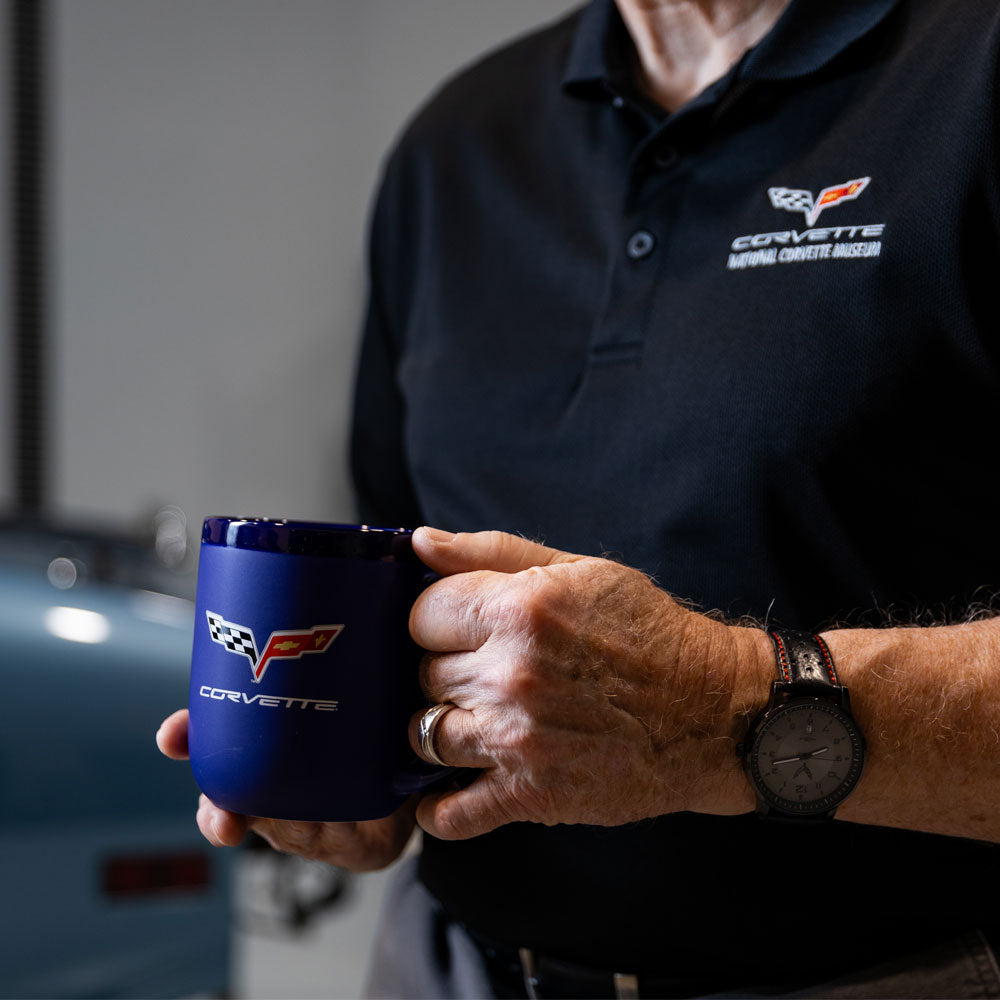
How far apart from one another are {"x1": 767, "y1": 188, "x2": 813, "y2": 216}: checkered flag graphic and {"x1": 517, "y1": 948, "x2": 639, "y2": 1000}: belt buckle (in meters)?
0.54

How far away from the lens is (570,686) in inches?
21.2

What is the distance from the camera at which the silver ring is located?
562 mm

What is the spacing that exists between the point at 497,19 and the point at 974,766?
375cm

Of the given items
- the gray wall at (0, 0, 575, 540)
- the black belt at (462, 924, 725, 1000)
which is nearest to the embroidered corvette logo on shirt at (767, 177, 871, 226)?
the black belt at (462, 924, 725, 1000)

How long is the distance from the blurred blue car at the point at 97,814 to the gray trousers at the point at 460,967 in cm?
38

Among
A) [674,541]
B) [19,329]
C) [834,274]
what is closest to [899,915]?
[674,541]

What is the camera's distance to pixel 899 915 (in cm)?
69

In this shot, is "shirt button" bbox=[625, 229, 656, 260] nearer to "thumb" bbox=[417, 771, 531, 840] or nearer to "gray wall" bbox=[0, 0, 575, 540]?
"thumb" bbox=[417, 771, 531, 840]

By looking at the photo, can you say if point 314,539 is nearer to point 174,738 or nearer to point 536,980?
point 174,738

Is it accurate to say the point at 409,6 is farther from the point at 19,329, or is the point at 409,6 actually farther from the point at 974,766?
the point at 974,766

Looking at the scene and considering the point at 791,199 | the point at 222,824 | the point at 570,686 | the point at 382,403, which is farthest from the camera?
the point at 382,403

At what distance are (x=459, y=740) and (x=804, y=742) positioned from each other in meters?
0.19

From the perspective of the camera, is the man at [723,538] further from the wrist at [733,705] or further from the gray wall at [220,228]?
the gray wall at [220,228]

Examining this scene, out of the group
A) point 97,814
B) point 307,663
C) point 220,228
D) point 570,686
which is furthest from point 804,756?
point 220,228
